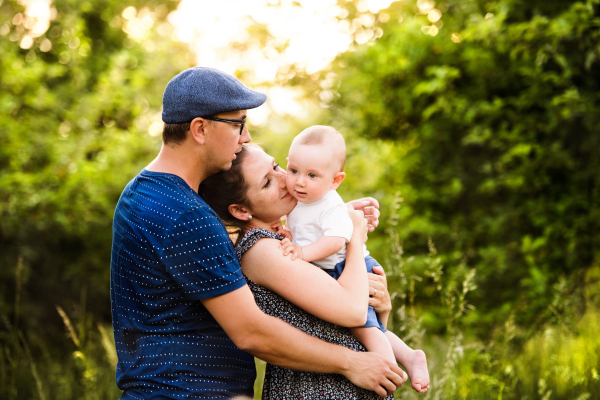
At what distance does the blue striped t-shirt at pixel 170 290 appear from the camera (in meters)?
1.71

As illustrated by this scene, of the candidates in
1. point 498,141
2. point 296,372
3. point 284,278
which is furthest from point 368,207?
point 498,141

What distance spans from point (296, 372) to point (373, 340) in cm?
36

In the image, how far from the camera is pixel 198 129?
1906 mm

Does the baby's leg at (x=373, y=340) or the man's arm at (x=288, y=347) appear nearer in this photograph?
the man's arm at (x=288, y=347)

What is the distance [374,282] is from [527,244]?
9.23 ft

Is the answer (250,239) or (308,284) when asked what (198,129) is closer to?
(250,239)

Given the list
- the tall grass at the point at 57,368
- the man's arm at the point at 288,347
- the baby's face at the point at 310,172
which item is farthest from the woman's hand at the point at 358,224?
the tall grass at the point at 57,368

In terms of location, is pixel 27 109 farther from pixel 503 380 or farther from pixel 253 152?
pixel 503 380

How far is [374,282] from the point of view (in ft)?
7.43

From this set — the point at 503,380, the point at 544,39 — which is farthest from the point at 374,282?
the point at 544,39

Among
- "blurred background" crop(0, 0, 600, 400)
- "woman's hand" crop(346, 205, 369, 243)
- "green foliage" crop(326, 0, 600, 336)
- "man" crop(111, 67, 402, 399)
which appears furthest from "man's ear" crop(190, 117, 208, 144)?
"green foliage" crop(326, 0, 600, 336)

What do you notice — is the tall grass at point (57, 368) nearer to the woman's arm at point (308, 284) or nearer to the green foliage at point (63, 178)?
the green foliage at point (63, 178)

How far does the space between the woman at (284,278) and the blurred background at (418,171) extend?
1.04 metres

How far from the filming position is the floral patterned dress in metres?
1.95
